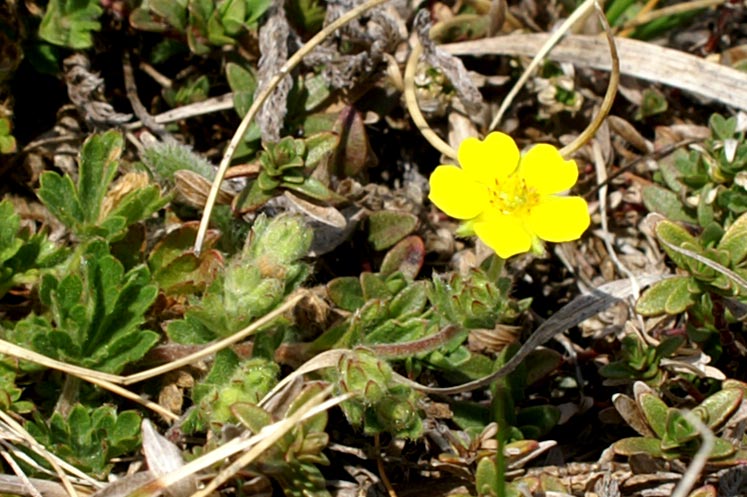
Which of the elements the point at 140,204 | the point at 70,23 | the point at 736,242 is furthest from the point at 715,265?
the point at 70,23

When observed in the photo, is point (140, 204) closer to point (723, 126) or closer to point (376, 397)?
point (376, 397)

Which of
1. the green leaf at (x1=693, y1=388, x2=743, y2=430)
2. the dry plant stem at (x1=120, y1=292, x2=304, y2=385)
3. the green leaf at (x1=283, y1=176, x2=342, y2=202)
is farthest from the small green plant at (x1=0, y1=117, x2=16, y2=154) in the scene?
the green leaf at (x1=693, y1=388, x2=743, y2=430)

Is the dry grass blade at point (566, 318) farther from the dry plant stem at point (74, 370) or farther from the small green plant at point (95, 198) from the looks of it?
the small green plant at point (95, 198)

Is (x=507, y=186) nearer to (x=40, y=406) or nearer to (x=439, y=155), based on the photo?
(x=439, y=155)

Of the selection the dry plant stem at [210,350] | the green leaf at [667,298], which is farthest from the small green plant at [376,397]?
the green leaf at [667,298]

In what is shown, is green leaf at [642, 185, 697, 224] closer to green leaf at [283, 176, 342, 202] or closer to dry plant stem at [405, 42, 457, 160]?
dry plant stem at [405, 42, 457, 160]

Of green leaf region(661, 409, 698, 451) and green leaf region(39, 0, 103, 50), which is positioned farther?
green leaf region(39, 0, 103, 50)
